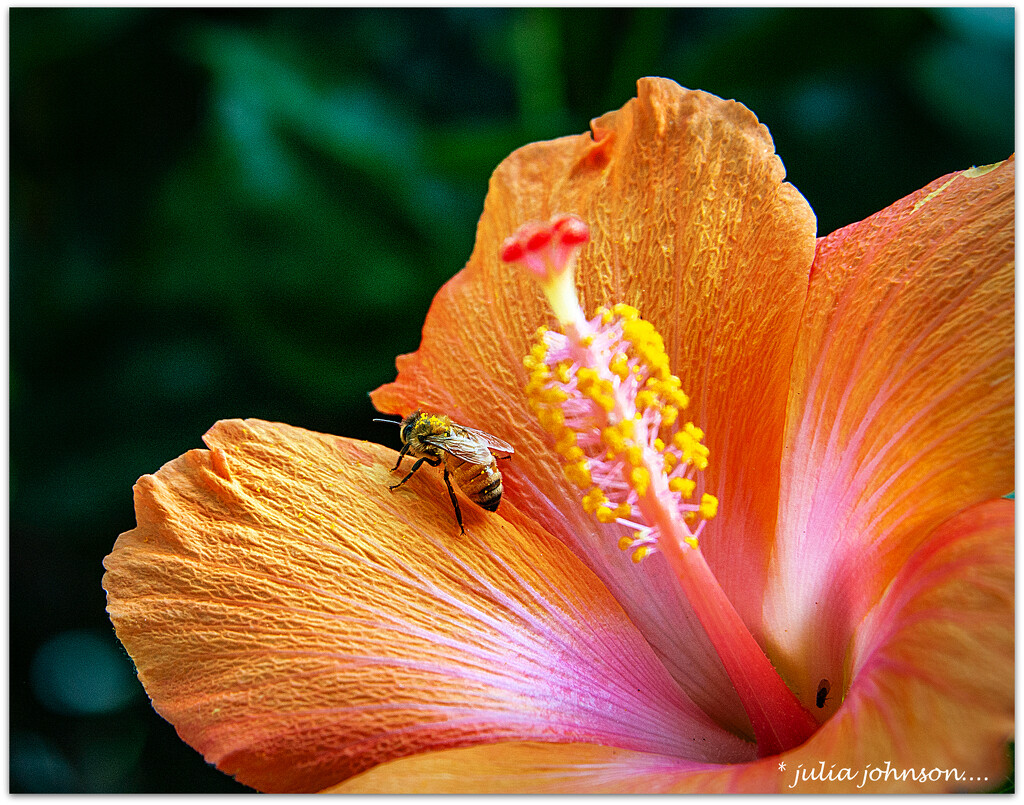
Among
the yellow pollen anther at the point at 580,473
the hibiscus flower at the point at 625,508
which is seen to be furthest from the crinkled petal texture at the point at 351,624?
the yellow pollen anther at the point at 580,473

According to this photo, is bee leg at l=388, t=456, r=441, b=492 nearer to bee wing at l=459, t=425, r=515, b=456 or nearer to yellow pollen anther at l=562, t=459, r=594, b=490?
bee wing at l=459, t=425, r=515, b=456

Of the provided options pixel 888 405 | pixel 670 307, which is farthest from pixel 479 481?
pixel 888 405

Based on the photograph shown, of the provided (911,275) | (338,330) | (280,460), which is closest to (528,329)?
(280,460)

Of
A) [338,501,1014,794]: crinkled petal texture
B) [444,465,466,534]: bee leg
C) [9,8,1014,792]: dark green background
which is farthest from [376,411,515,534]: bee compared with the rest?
[9,8,1014,792]: dark green background

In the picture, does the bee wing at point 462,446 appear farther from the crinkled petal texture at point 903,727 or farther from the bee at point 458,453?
the crinkled petal texture at point 903,727

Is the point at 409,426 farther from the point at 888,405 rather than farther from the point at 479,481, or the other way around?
the point at 888,405

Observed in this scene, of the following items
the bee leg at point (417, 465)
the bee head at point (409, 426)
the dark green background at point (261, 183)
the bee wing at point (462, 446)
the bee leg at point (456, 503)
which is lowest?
the bee leg at point (456, 503)

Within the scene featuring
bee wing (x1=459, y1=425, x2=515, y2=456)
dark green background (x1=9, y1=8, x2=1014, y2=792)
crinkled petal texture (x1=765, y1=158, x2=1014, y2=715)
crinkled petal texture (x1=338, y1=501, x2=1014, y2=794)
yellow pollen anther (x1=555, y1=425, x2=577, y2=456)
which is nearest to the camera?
crinkled petal texture (x1=338, y1=501, x2=1014, y2=794)
